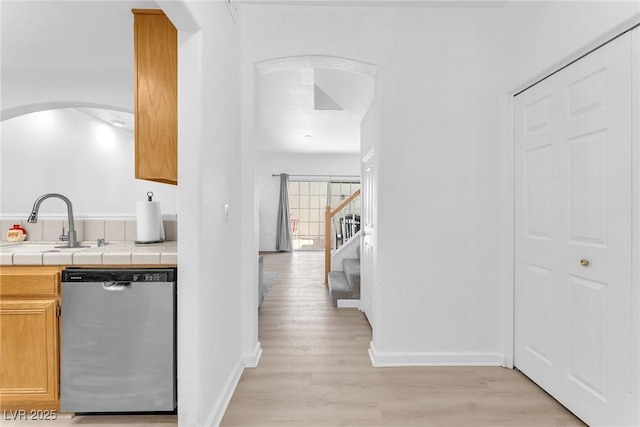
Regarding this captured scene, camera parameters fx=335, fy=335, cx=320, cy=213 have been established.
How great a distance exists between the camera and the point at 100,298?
67.4 inches

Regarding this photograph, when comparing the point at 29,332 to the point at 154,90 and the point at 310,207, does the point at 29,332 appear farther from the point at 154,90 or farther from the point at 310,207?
the point at 310,207

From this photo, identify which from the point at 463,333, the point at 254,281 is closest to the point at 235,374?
the point at 254,281

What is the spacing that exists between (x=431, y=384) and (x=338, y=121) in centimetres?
465

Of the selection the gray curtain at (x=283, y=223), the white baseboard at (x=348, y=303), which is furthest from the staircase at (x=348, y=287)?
the gray curtain at (x=283, y=223)

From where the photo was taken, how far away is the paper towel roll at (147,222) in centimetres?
224

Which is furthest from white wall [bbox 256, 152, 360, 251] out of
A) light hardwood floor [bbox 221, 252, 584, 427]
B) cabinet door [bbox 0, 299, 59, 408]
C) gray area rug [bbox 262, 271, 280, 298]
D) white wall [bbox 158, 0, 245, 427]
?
cabinet door [bbox 0, 299, 59, 408]

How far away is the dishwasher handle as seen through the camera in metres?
1.71

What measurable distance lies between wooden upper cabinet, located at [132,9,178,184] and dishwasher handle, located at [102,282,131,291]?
613mm

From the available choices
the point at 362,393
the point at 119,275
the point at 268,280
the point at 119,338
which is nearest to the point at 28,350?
the point at 119,338

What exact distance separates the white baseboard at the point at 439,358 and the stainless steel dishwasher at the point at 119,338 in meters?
1.46

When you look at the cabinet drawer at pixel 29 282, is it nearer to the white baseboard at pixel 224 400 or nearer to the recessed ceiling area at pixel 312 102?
the white baseboard at pixel 224 400

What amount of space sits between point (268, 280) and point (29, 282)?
367 centimetres

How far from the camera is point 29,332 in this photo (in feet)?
5.68

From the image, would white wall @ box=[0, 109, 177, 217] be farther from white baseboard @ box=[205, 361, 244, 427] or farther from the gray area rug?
white baseboard @ box=[205, 361, 244, 427]
